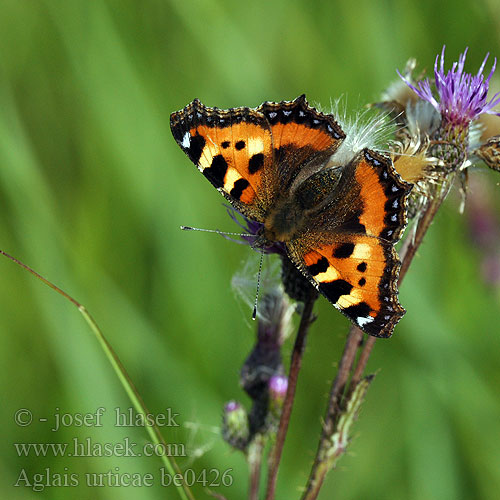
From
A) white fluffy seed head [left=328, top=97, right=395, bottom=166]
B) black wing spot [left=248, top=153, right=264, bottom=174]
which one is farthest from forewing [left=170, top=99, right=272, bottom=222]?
white fluffy seed head [left=328, top=97, right=395, bottom=166]

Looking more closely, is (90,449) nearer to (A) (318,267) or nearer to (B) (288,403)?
(B) (288,403)

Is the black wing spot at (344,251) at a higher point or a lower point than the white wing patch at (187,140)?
lower

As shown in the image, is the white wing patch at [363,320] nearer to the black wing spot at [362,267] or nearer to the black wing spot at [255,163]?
the black wing spot at [362,267]

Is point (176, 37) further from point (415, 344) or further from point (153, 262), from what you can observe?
point (415, 344)

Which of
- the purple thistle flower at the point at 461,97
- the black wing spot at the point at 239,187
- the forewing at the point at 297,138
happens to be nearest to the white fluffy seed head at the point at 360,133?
the forewing at the point at 297,138

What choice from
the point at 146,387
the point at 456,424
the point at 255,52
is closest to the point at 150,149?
the point at 255,52

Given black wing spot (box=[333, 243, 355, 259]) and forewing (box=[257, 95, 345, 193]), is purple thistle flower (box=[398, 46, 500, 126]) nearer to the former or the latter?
forewing (box=[257, 95, 345, 193])
